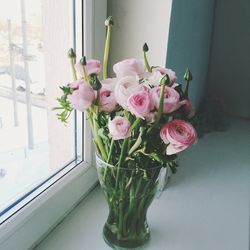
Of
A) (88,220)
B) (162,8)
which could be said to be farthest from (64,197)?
(162,8)

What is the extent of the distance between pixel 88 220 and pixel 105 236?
80 millimetres

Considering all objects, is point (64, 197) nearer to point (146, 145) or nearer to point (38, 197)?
point (38, 197)

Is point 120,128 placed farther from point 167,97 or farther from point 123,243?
point 123,243

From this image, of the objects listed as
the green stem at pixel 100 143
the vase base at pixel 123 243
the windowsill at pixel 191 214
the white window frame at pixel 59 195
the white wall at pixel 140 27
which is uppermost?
the white wall at pixel 140 27

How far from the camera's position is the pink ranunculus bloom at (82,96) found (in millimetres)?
480

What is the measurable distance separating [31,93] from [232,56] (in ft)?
3.34

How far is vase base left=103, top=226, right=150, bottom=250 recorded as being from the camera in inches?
24.7

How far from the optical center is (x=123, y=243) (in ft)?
2.05

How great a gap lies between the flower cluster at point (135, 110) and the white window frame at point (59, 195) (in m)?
0.18

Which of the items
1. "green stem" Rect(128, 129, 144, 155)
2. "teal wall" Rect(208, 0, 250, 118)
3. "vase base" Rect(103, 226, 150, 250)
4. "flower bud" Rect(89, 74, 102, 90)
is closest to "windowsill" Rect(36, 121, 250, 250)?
"vase base" Rect(103, 226, 150, 250)

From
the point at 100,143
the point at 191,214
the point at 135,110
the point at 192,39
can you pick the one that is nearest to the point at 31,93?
the point at 100,143

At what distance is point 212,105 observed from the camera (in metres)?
1.27

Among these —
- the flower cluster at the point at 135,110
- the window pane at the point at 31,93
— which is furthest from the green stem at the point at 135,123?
the window pane at the point at 31,93

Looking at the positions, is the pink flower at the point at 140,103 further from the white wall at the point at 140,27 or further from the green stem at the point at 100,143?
the white wall at the point at 140,27
